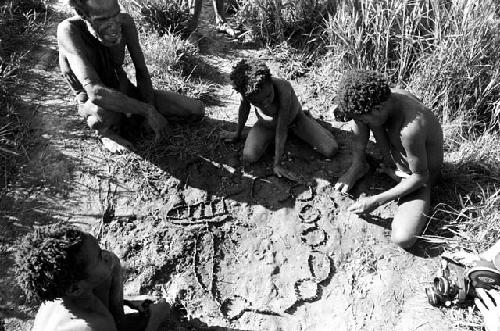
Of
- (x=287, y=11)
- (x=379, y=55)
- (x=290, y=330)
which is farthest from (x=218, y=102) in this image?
(x=290, y=330)

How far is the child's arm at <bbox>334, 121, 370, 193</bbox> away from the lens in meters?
3.55

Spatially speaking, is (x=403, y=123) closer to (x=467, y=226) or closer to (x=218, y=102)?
(x=467, y=226)

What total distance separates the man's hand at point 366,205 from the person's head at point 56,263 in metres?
1.82

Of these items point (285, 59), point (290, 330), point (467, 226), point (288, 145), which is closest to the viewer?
point (290, 330)

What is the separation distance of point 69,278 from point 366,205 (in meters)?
2.00

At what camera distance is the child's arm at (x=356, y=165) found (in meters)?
3.55

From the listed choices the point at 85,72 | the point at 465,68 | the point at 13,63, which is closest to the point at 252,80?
the point at 85,72

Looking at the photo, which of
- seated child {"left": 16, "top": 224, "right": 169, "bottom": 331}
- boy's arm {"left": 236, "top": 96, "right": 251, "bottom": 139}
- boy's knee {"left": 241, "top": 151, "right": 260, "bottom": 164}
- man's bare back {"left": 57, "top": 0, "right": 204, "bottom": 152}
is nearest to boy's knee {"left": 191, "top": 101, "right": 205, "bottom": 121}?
man's bare back {"left": 57, "top": 0, "right": 204, "bottom": 152}

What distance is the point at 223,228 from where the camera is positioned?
11.7 feet

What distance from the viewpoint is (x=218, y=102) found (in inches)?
173

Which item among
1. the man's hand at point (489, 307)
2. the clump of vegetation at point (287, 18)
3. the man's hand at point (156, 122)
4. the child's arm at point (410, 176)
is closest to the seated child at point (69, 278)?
the man's hand at point (156, 122)

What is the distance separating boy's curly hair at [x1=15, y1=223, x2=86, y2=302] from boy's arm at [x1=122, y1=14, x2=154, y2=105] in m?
1.81

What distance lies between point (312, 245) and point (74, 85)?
2.07 meters

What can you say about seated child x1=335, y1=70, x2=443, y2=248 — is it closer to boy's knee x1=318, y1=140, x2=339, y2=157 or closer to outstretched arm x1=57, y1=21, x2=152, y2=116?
boy's knee x1=318, y1=140, x2=339, y2=157
